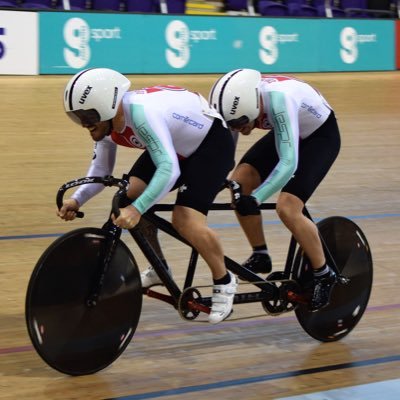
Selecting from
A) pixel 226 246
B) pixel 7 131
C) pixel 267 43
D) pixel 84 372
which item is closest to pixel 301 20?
pixel 267 43

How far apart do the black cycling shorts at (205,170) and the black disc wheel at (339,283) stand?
0.63 metres

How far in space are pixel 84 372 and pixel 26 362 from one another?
12.2 inches

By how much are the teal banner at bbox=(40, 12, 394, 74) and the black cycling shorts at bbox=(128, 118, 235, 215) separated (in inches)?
335

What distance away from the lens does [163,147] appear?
351 centimetres

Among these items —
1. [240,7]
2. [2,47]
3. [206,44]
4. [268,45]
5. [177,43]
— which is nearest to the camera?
[2,47]

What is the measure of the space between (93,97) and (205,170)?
0.58m

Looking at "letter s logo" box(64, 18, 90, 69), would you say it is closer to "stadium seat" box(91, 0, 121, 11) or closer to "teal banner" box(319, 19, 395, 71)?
"stadium seat" box(91, 0, 121, 11)

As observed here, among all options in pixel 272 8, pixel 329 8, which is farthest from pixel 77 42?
pixel 329 8

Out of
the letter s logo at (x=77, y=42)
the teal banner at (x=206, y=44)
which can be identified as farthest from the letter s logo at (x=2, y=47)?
the letter s logo at (x=77, y=42)

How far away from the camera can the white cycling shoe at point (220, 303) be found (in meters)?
3.84

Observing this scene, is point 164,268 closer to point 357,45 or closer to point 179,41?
point 179,41

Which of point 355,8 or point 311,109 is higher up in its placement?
point 311,109

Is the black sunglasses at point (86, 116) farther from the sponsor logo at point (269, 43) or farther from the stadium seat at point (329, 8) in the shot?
the stadium seat at point (329, 8)

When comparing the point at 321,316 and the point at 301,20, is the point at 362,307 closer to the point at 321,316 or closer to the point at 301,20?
the point at 321,316
